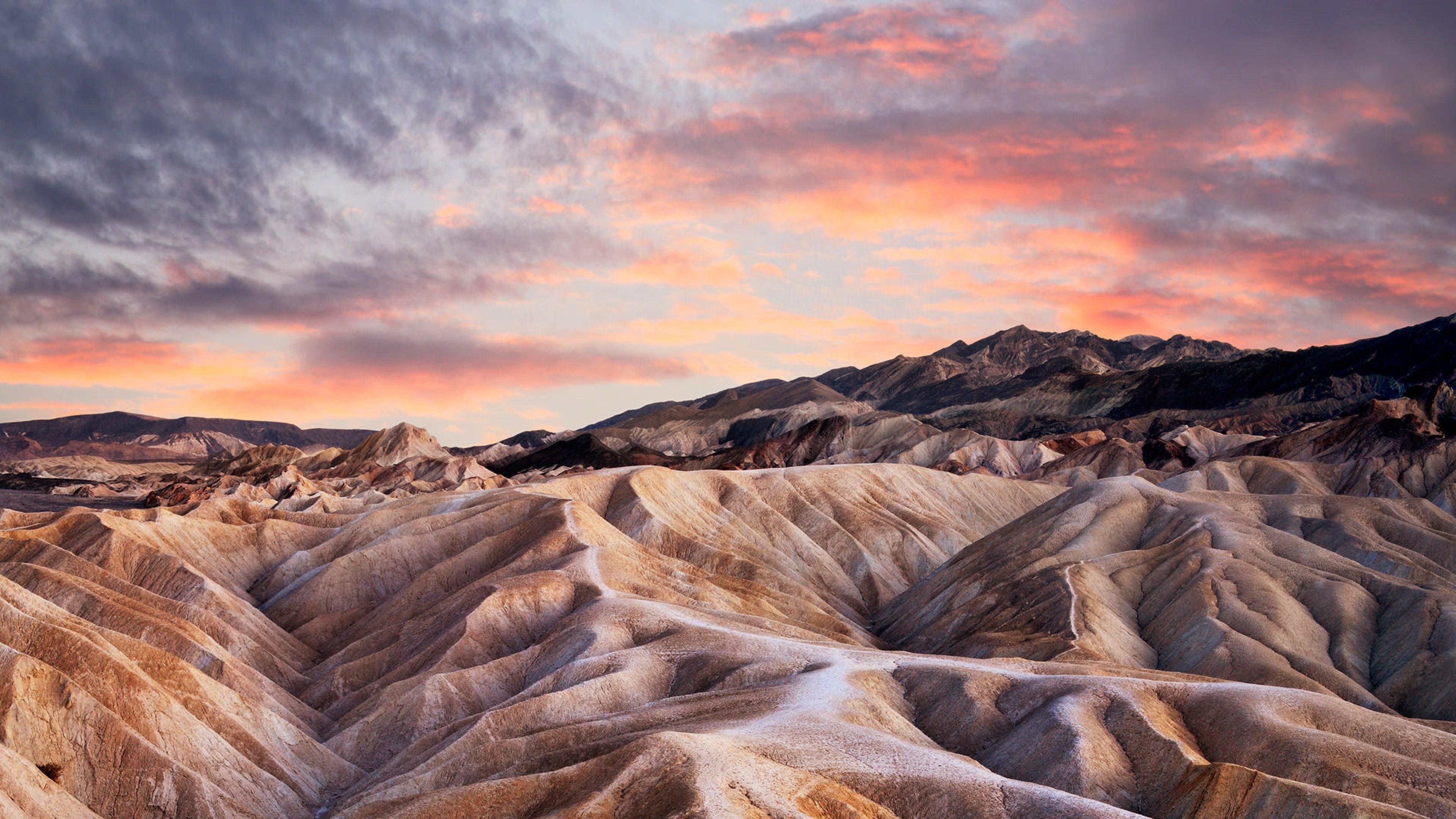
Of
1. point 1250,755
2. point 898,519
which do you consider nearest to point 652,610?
point 1250,755

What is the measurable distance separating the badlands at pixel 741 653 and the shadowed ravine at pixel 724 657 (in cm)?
22

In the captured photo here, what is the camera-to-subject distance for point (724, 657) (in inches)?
2208

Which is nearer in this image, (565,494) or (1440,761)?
(1440,761)

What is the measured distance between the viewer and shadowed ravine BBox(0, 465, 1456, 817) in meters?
38.2

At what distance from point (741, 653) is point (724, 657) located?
1.11 meters

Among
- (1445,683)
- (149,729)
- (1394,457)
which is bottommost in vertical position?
(1445,683)

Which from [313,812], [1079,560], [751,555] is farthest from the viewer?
[751,555]

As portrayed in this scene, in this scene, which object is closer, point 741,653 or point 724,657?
point 724,657

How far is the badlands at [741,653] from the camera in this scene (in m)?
38.3

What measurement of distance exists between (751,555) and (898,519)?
24.8m

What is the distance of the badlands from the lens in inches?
1507

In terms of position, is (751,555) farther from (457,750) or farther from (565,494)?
(457,750)

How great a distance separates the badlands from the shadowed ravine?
218mm

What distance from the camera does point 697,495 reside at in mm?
113812
